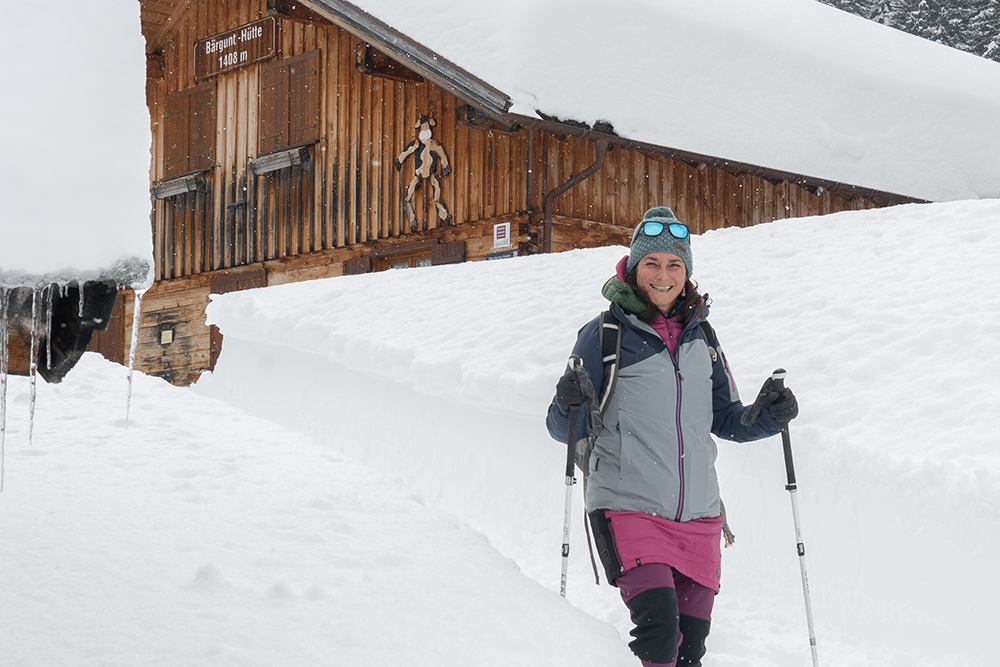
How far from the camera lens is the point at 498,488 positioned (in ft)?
20.8

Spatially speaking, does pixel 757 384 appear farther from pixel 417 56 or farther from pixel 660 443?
pixel 417 56

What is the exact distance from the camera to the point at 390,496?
5.26m

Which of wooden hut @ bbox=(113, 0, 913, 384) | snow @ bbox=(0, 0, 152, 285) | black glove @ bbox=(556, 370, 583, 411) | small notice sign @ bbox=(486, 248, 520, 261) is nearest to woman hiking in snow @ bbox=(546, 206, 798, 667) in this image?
black glove @ bbox=(556, 370, 583, 411)

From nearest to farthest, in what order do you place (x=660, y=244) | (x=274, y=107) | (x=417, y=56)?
(x=660, y=244)
(x=417, y=56)
(x=274, y=107)

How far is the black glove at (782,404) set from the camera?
3.36 m

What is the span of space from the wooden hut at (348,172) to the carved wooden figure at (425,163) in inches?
0.9

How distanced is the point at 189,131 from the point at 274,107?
2.05m

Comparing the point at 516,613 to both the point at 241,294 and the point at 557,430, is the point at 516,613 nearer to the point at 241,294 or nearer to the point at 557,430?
the point at 557,430

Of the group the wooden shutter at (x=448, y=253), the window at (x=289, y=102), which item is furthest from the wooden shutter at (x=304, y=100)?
the wooden shutter at (x=448, y=253)

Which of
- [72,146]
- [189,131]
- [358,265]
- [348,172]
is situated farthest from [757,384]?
[189,131]

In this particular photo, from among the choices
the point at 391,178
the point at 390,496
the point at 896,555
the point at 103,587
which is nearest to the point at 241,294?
the point at 391,178

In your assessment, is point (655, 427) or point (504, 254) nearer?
point (655, 427)

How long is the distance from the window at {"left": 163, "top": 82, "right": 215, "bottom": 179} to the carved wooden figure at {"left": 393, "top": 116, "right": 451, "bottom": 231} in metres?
4.09

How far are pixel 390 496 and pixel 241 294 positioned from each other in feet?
16.4
